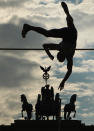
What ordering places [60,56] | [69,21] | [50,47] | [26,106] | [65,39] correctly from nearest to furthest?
[69,21], [65,39], [60,56], [50,47], [26,106]

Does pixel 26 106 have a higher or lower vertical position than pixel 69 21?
higher

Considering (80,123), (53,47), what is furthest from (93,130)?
(53,47)

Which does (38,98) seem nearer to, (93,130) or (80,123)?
(80,123)

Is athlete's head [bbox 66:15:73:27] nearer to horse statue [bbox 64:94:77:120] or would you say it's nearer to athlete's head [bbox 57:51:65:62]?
athlete's head [bbox 57:51:65:62]

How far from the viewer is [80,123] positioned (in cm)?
4484

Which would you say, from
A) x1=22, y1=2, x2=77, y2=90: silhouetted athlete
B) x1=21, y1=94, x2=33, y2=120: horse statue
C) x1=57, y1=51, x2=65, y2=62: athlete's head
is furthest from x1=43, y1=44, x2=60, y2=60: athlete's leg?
x1=21, y1=94, x2=33, y2=120: horse statue

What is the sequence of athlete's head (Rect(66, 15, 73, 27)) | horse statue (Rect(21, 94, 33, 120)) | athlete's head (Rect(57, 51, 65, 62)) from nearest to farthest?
athlete's head (Rect(66, 15, 73, 27))
athlete's head (Rect(57, 51, 65, 62))
horse statue (Rect(21, 94, 33, 120))

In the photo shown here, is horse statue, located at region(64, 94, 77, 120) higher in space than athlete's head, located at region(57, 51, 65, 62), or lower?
higher

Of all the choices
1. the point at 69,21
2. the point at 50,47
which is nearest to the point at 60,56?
the point at 50,47

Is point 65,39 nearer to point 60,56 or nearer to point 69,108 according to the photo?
point 60,56

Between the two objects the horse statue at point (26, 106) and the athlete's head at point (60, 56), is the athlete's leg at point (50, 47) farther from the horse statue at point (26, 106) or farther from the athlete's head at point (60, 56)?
the horse statue at point (26, 106)

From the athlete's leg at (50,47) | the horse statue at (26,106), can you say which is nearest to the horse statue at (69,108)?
the horse statue at (26,106)

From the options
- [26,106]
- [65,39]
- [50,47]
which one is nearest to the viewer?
[65,39]

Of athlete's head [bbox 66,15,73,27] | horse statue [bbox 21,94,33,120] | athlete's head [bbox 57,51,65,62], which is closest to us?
athlete's head [bbox 66,15,73,27]
